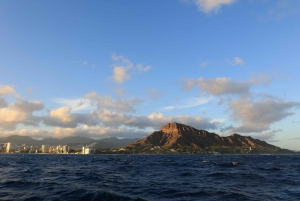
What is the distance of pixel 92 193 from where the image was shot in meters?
30.2

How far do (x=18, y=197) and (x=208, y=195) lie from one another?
25.0m

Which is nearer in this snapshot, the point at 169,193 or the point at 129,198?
the point at 129,198

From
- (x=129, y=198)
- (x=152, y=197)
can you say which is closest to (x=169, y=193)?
(x=152, y=197)

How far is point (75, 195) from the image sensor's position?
29328 mm

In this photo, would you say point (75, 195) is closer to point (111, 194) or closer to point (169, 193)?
point (111, 194)

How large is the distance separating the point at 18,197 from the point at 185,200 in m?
21.1

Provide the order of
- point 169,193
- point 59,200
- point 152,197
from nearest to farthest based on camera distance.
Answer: point 59,200 → point 152,197 → point 169,193

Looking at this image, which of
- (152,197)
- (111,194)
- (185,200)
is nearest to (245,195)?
(185,200)

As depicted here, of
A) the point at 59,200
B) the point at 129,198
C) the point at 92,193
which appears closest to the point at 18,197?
the point at 59,200

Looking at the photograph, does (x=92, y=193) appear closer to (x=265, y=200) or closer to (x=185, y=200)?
(x=185, y=200)

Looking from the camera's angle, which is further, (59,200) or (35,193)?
(35,193)

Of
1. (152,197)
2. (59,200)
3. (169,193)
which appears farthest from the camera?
(169,193)

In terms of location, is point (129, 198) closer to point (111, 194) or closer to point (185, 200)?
point (111, 194)

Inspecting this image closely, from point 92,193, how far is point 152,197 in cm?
834
